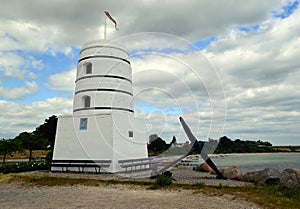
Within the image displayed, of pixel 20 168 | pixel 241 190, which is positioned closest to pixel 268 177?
pixel 241 190

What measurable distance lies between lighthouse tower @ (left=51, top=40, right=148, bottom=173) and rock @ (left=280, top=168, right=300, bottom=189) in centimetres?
988

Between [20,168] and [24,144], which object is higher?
[24,144]

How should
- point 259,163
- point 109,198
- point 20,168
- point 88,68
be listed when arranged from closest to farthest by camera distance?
point 109,198 → point 20,168 → point 88,68 → point 259,163

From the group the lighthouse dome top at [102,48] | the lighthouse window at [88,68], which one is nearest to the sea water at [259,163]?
the lighthouse dome top at [102,48]

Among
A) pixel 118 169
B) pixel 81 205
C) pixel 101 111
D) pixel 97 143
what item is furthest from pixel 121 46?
pixel 81 205

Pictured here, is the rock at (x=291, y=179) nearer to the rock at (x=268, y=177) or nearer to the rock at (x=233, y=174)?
the rock at (x=268, y=177)

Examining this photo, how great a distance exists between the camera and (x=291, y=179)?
10.7 metres

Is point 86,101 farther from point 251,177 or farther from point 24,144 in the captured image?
point 24,144

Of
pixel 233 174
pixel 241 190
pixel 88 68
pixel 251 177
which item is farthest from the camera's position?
pixel 88 68

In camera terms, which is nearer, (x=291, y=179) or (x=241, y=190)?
(x=241, y=190)

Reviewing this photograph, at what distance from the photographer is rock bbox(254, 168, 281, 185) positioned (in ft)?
40.2

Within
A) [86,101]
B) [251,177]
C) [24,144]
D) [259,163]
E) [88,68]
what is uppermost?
[88,68]

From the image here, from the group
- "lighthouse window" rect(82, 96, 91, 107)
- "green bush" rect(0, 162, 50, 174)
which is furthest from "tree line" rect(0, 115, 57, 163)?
"lighthouse window" rect(82, 96, 91, 107)

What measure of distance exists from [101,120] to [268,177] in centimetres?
1056
